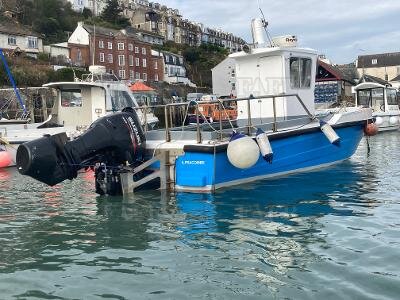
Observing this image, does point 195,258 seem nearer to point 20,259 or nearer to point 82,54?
point 20,259

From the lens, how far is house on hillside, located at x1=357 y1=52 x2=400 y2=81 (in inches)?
3681

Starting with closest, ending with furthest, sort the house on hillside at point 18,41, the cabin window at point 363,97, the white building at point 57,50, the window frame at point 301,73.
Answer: the window frame at point 301,73
the cabin window at point 363,97
the house on hillside at point 18,41
the white building at point 57,50

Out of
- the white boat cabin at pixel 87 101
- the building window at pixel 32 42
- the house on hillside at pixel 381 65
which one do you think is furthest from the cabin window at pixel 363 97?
the house on hillside at pixel 381 65

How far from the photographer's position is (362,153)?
17422 millimetres

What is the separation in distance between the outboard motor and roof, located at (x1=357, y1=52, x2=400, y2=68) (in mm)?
91347

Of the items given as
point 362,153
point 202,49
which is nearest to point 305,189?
point 362,153

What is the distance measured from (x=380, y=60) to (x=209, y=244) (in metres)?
97.3

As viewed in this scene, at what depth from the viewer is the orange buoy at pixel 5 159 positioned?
1681 cm

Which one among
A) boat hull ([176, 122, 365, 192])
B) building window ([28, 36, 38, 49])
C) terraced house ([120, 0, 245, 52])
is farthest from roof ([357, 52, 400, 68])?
boat hull ([176, 122, 365, 192])

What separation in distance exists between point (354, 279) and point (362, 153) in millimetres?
13223

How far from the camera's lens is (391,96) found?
108 ft

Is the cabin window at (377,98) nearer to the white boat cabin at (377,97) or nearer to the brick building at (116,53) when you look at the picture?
the white boat cabin at (377,97)

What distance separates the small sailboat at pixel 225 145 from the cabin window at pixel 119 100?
6.85 m

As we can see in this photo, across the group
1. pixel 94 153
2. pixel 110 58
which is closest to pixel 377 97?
pixel 94 153
